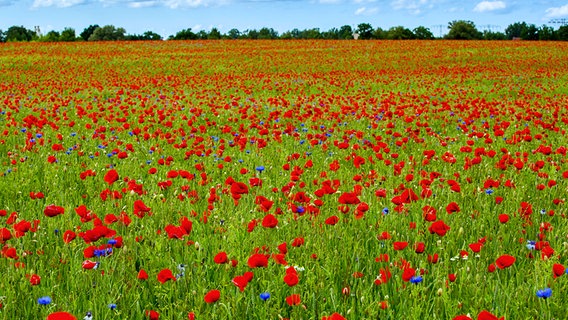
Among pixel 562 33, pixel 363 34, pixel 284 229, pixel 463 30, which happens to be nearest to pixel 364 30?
pixel 363 34

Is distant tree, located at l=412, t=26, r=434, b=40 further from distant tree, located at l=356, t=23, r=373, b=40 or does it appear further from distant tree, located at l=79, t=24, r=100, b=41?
distant tree, located at l=79, t=24, r=100, b=41

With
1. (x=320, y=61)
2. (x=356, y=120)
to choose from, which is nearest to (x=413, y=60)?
(x=320, y=61)

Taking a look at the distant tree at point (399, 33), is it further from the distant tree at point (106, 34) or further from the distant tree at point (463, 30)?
the distant tree at point (106, 34)

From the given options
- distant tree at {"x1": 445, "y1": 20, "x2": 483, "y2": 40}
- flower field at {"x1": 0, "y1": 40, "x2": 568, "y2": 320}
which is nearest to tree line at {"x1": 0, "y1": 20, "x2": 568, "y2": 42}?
distant tree at {"x1": 445, "y1": 20, "x2": 483, "y2": 40}

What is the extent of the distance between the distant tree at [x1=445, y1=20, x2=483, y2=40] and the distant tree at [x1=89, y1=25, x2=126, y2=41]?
4595 centimetres

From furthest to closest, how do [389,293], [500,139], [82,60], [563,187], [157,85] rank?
[82,60] < [157,85] < [500,139] < [563,187] < [389,293]

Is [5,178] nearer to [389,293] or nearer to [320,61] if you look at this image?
[389,293]

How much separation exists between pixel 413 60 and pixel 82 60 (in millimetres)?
16685

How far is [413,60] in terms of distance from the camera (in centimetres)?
2948

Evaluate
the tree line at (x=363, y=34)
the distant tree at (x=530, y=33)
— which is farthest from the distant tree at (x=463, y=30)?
the distant tree at (x=530, y=33)

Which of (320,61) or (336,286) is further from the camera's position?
(320,61)

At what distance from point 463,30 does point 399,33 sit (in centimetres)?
843

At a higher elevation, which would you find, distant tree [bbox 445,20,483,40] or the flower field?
distant tree [bbox 445,20,483,40]

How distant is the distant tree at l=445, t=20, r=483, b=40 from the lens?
7431 cm
